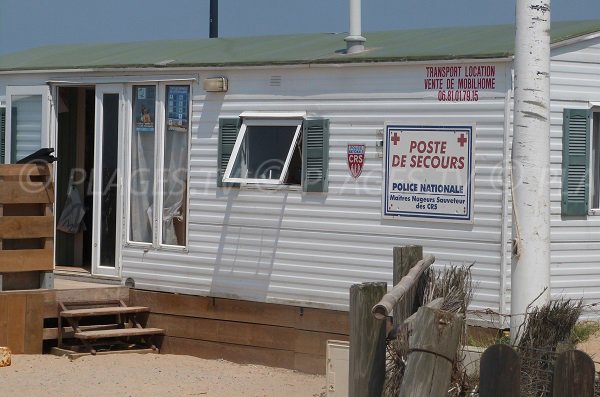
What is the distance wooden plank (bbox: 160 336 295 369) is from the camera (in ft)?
36.2

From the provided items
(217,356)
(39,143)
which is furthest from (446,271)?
(39,143)

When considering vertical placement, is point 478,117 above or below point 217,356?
above

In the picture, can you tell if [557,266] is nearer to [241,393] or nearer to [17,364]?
[241,393]

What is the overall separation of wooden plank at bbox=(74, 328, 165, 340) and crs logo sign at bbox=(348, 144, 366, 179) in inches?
122

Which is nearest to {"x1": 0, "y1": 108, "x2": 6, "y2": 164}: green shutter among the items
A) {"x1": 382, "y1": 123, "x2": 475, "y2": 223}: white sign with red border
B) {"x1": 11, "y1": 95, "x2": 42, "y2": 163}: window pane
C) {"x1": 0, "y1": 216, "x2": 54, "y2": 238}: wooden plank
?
{"x1": 11, "y1": 95, "x2": 42, "y2": 163}: window pane

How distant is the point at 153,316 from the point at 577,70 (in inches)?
207

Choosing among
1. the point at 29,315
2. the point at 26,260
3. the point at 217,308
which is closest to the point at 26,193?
the point at 26,260

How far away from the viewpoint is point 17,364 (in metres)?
11.0

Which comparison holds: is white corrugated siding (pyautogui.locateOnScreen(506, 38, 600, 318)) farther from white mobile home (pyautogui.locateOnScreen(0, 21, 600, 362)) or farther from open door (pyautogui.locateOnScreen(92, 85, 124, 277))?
open door (pyautogui.locateOnScreen(92, 85, 124, 277))

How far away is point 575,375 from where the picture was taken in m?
4.45

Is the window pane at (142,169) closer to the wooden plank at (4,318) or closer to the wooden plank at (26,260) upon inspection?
the wooden plank at (26,260)

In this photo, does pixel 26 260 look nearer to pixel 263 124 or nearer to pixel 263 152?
pixel 263 152

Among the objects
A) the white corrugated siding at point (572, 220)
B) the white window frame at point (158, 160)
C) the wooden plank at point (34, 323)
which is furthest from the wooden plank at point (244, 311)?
the white corrugated siding at point (572, 220)

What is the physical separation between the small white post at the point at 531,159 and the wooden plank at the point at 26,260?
6.28 m
